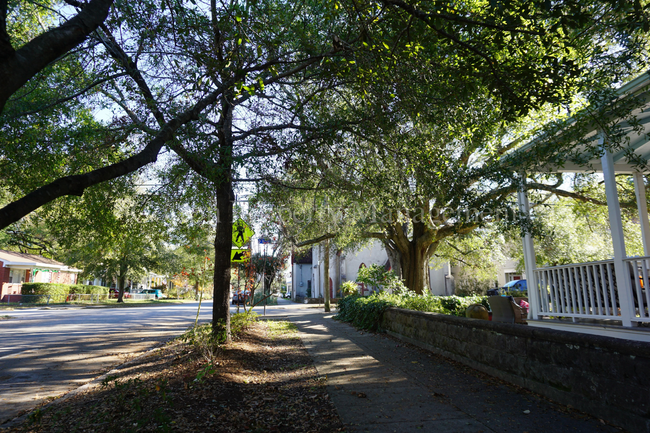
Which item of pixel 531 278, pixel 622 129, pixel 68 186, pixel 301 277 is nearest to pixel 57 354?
pixel 68 186

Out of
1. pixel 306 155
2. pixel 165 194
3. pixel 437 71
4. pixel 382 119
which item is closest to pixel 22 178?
pixel 165 194

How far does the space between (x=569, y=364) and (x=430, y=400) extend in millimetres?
1645

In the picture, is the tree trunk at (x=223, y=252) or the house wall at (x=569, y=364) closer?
the house wall at (x=569, y=364)

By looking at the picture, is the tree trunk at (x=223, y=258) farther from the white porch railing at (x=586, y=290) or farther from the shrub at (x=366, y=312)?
the white porch railing at (x=586, y=290)

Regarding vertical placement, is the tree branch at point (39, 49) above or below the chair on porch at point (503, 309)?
above

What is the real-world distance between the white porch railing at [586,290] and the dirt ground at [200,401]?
5.49 metres

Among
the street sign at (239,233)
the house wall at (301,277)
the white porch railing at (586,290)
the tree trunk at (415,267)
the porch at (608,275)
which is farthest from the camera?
the house wall at (301,277)

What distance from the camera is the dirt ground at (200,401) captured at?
4113mm

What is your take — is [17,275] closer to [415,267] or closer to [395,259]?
[395,259]

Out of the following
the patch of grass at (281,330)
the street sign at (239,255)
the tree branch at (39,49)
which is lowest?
the patch of grass at (281,330)

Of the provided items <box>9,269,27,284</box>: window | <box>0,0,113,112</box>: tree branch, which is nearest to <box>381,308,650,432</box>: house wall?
<box>0,0,113,112</box>: tree branch

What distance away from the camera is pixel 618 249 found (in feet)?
23.6

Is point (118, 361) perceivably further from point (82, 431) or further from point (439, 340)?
point (439, 340)

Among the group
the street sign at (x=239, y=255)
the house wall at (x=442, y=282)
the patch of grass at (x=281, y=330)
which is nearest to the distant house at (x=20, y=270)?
the patch of grass at (x=281, y=330)
